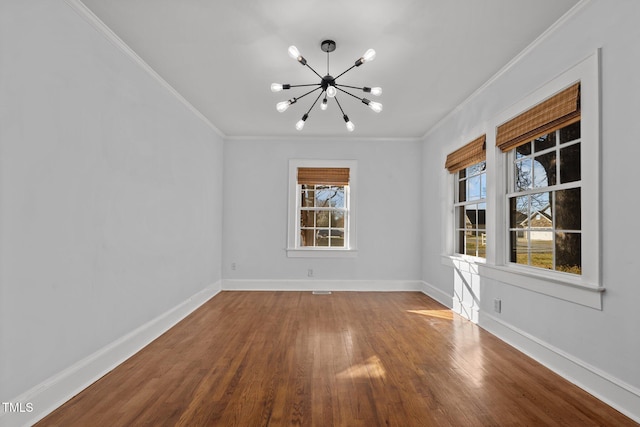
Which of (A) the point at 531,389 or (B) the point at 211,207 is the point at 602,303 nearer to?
(A) the point at 531,389

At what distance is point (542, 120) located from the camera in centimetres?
286

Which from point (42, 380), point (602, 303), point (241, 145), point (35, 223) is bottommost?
point (42, 380)

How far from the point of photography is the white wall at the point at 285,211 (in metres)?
5.98

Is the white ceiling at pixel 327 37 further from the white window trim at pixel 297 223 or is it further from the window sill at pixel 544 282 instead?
the window sill at pixel 544 282

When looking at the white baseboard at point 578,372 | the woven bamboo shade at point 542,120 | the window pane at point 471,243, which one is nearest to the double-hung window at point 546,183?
the woven bamboo shade at point 542,120

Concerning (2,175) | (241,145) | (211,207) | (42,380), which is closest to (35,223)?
(2,175)

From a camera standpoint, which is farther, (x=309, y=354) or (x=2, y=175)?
(x=309, y=354)

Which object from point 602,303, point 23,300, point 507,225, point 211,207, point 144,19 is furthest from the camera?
point 211,207

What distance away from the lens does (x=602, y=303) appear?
2.30 m

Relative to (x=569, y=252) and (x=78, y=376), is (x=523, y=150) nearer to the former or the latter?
(x=569, y=252)

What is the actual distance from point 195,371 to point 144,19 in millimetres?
2701

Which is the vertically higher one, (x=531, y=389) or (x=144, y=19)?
(x=144, y=19)

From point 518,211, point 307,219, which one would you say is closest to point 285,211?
point 307,219

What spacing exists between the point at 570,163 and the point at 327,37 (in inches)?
85.5
